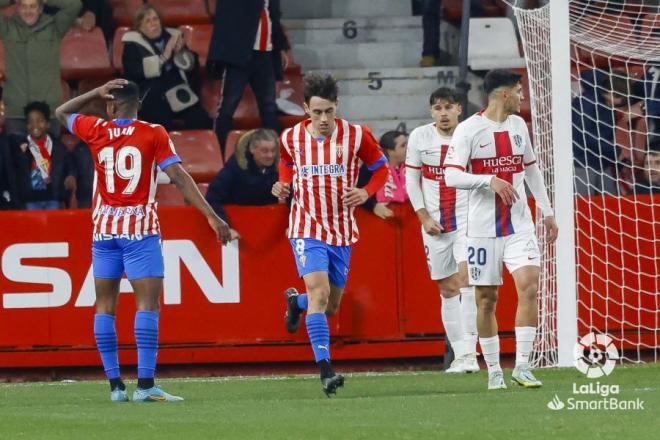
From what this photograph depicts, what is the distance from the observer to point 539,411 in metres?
7.75

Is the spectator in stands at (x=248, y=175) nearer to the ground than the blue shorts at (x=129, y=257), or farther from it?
farther from it

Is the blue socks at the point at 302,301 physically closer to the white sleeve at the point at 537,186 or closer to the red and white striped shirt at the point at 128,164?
the red and white striped shirt at the point at 128,164

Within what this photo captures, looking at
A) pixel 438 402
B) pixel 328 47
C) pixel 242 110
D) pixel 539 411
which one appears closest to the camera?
pixel 539 411

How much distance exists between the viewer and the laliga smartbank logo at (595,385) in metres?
8.02

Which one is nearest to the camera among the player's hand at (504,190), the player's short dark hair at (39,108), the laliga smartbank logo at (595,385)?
the laliga smartbank logo at (595,385)

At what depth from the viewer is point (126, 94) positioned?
30.0ft

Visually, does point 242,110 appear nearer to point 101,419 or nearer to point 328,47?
point 328,47

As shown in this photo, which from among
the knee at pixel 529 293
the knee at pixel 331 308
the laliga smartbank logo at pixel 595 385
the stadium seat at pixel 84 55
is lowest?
the laliga smartbank logo at pixel 595 385

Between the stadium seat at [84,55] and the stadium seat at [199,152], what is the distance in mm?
1207

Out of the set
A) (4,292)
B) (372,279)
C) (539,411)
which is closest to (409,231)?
(372,279)

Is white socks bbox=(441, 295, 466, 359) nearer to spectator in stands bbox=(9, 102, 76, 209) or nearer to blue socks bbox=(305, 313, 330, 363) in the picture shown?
blue socks bbox=(305, 313, 330, 363)

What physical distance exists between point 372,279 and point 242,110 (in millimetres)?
4118

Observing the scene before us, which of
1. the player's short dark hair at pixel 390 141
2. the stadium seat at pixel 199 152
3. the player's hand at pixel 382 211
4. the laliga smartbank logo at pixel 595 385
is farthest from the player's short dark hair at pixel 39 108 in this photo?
the laliga smartbank logo at pixel 595 385

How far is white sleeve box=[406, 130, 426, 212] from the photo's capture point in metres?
11.1
